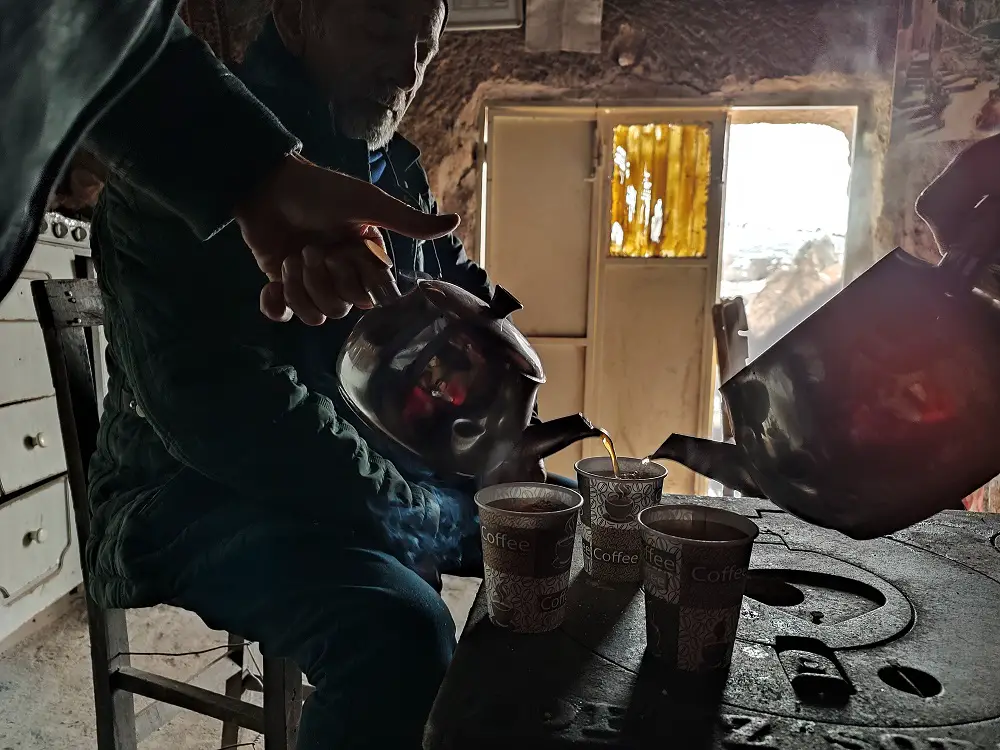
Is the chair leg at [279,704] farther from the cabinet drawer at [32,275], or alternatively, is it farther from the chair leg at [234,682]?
the cabinet drawer at [32,275]

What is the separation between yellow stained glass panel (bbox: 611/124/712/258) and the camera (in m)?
2.49

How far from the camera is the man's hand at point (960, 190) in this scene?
1.93 ft

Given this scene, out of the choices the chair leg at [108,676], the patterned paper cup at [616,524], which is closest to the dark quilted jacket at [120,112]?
the patterned paper cup at [616,524]

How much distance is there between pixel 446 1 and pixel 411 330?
897mm

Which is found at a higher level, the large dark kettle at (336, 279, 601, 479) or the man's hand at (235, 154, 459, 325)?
the man's hand at (235, 154, 459, 325)

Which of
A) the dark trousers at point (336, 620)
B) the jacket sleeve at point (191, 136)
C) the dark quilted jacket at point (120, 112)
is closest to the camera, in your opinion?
the dark quilted jacket at point (120, 112)

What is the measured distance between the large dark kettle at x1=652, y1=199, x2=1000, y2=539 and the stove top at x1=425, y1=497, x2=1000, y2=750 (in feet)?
0.41

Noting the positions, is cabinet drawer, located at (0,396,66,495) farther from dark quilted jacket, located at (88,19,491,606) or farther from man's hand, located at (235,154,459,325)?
man's hand, located at (235,154,459,325)

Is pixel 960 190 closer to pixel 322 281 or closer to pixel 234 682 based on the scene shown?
pixel 322 281

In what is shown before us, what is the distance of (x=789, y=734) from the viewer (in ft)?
1.64

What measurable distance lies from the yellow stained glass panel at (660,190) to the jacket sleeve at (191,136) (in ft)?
7.13

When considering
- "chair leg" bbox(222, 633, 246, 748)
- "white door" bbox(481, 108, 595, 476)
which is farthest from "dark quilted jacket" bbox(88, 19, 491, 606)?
"white door" bbox(481, 108, 595, 476)

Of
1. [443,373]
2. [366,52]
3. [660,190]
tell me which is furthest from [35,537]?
[660,190]

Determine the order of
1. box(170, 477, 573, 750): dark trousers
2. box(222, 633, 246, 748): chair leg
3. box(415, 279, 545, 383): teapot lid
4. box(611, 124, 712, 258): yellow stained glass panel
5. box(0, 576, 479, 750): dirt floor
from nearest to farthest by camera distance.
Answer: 1. box(415, 279, 545, 383): teapot lid
2. box(170, 477, 573, 750): dark trousers
3. box(222, 633, 246, 748): chair leg
4. box(0, 576, 479, 750): dirt floor
5. box(611, 124, 712, 258): yellow stained glass panel
